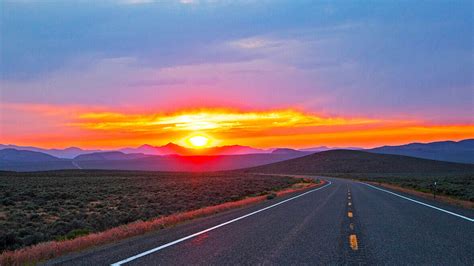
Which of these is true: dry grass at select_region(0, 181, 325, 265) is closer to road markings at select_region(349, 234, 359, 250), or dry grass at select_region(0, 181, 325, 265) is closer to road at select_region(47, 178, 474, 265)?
road at select_region(47, 178, 474, 265)

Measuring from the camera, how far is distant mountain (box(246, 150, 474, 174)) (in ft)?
418

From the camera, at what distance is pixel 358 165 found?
13900 cm

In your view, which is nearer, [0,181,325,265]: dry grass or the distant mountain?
[0,181,325,265]: dry grass

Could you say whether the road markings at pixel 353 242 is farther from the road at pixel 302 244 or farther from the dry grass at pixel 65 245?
the dry grass at pixel 65 245

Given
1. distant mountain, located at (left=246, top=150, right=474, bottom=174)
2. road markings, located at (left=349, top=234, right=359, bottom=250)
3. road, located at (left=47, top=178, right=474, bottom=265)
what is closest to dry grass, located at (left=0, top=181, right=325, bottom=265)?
road, located at (left=47, top=178, right=474, bottom=265)

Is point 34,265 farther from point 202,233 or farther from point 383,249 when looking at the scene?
point 383,249

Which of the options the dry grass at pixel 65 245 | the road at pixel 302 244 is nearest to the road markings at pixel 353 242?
the road at pixel 302 244

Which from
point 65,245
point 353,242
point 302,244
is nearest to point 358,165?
point 353,242

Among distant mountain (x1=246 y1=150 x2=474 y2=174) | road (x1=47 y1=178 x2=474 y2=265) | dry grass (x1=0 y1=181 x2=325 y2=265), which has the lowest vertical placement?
dry grass (x1=0 y1=181 x2=325 y2=265)

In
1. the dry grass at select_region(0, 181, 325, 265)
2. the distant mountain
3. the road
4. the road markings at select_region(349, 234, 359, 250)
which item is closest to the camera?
the road

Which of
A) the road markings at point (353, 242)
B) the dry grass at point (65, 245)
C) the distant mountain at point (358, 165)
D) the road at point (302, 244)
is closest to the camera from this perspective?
the road at point (302, 244)

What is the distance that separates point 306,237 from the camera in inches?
428

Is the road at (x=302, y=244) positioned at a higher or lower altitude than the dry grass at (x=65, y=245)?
higher

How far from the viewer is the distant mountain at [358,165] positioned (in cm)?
12731
